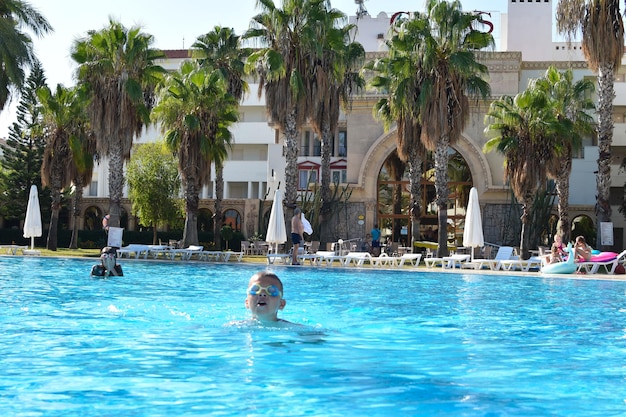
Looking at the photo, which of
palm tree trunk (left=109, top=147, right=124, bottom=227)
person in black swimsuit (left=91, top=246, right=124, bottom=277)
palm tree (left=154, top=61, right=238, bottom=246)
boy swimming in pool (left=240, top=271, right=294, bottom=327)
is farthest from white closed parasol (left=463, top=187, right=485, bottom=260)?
boy swimming in pool (left=240, top=271, right=294, bottom=327)

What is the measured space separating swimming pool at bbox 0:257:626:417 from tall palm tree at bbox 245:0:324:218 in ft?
50.1

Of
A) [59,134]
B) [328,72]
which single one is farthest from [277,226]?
[59,134]

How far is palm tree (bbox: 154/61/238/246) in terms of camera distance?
30.1 m

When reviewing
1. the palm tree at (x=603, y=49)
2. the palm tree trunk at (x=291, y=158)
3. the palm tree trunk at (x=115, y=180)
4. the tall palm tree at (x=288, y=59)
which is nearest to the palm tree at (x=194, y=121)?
the palm tree trunk at (x=115, y=180)

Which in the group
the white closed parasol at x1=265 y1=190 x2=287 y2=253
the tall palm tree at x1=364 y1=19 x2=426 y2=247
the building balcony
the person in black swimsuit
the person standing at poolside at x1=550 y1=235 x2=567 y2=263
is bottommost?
the person in black swimsuit

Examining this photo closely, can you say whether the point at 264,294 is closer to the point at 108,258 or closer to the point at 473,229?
the point at 108,258

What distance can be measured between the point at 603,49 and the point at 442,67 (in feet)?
18.5

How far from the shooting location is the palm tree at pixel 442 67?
27172mm

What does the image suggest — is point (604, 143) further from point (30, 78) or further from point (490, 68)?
point (30, 78)

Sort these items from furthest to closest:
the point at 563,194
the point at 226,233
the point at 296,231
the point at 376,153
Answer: the point at 226,233, the point at 376,153, the point at 563,194, the point at 296,231

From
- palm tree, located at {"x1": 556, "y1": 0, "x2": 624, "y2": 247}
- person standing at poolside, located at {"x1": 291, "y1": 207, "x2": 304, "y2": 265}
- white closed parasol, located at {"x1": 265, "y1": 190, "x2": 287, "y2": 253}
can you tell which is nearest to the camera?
person standing at poolside, located at {"x1": 291, "y1": 207, "x2": 304, "y2": 265}

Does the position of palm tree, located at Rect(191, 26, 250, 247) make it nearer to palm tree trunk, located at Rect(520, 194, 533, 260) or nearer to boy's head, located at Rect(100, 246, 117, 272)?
palm tree trunk, located at Rect(520, 194, 533, 260)

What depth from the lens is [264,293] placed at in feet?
24.4

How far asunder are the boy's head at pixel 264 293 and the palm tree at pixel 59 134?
27.6 metres
